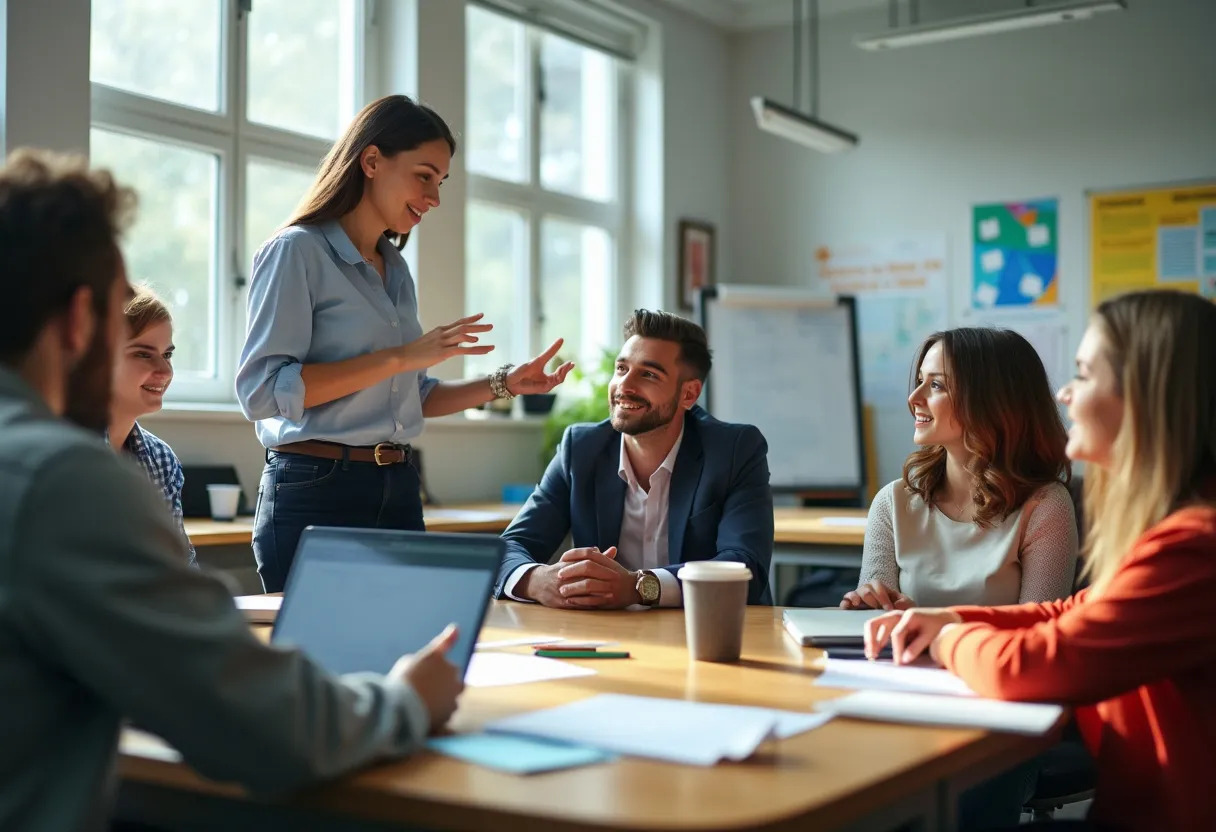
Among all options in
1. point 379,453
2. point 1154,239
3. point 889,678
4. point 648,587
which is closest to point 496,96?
point 1154,239

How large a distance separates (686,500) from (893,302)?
3490 millimetres

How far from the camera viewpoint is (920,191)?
563cm

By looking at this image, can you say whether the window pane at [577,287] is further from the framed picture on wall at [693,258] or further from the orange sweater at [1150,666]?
the orange sweater at [1150,666]

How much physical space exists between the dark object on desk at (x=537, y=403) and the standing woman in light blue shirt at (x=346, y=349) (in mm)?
2395

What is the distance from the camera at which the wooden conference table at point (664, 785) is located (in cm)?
91

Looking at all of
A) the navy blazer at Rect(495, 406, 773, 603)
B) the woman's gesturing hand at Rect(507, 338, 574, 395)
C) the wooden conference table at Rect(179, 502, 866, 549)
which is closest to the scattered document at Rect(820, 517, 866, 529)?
the wooden conference table at Rect(179, 502, 866, 549)

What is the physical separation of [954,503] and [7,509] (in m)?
1.65

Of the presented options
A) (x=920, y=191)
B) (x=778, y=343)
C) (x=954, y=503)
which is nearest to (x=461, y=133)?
(x=778, y=343)

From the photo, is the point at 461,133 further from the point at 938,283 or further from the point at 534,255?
the point at 938,283

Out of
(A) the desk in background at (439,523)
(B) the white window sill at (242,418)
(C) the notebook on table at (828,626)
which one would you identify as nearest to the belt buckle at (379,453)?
(A) the desk in background at (439,523)

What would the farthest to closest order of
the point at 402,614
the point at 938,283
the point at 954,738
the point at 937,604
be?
the point at 938,283
the point at 937,604
the point at 402,614
the point at 954,738

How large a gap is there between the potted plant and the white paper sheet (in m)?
3.27

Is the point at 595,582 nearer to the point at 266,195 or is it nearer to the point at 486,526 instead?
the point at 486,526

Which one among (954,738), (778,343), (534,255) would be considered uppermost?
(534,255)
